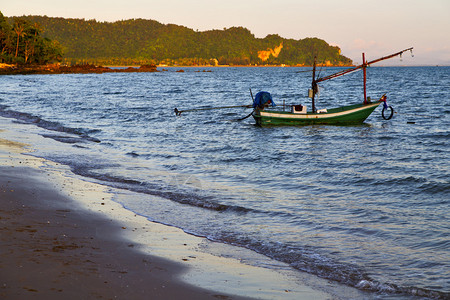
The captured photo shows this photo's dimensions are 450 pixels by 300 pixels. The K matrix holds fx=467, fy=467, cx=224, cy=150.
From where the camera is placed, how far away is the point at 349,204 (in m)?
13.4

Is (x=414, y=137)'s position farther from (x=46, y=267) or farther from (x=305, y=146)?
(x=46, y=267)

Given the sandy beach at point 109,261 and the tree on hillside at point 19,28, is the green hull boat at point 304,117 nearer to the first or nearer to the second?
the sandy beach at point 109,261

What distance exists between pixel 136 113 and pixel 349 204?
3310 cm

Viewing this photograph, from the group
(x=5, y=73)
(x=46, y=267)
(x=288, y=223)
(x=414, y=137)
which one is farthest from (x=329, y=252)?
(x=5, y=73)

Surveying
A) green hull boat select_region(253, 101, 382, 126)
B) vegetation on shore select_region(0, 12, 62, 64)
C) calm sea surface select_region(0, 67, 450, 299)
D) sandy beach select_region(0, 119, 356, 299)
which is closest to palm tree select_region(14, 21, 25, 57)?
vegetation on shore select_region(0, 12, 62, 64)

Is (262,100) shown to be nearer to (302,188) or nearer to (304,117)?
(304,117)

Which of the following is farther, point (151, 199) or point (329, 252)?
point (151, 199)

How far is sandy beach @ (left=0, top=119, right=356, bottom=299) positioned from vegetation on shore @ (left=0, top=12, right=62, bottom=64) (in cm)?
14566

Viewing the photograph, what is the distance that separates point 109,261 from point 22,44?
534 ft

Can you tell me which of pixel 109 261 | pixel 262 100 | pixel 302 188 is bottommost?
pixel 302 188

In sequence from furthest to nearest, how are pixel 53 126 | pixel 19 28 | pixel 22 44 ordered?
pixel 22 44 → pixel 19 28 → pixel 53 126

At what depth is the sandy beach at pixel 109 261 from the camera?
636 cm

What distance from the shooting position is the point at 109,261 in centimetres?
747

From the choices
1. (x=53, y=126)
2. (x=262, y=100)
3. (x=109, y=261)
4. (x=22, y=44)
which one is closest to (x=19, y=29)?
(x=22, y=44)
